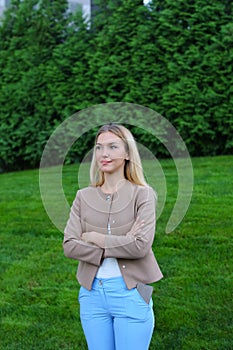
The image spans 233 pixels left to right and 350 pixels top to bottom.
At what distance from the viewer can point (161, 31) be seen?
319 inches

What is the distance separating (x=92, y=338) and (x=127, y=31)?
6452 millimetres

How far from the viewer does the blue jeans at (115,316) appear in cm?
238

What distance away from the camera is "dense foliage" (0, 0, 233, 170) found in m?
7.76

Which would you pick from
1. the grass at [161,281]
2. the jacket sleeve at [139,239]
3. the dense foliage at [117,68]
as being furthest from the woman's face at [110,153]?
the dense foliage at [117,68]

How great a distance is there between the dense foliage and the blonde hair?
536 centimetres

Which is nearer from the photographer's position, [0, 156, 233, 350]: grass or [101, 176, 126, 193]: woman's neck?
[101, 176, 126, 193]: woman's neck

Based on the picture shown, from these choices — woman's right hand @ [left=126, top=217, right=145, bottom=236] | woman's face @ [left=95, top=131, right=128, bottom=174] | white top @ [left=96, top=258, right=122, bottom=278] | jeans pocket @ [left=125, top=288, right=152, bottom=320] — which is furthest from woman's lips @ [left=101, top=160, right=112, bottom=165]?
jeans pocket @ [left=125, top=288, right=152, bottom=320]

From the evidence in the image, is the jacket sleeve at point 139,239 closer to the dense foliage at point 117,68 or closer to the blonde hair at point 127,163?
the blonde hair at point 127,163

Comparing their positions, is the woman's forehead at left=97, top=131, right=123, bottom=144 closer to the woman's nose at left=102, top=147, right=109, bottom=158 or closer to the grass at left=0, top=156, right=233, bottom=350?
the woman's nose at left=102, top=147, right=109, bottom=158

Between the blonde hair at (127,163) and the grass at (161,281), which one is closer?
the blonde hair at (127,163)

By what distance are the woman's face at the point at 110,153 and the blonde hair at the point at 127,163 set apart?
0.07 ft

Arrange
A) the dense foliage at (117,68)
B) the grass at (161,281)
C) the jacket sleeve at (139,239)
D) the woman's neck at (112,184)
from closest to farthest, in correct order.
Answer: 1. the jacket sleeve at (139,239)
2. the woman's neck at (112,184)
3. the grass at (161,281)
4. the dense foliage at (117,68)

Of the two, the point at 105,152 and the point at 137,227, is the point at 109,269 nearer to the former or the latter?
the point at 137,227

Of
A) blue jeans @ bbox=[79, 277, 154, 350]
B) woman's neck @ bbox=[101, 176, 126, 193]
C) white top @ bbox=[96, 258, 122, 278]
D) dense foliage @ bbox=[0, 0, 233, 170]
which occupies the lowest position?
blue jeans @ bbox=[79, 277, 154, 350]
